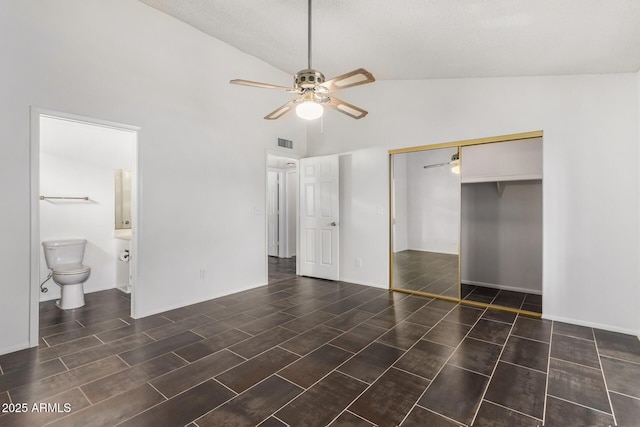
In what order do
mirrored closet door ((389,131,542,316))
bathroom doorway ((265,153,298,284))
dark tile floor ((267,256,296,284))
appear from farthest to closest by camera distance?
bathroom doorway ((265,153,298,284)) → dark tile floor ((267,256,296,284)) → mirrored closet door ((389,131,542,316))

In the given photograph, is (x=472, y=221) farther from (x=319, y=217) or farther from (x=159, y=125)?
(x=159, y=125)

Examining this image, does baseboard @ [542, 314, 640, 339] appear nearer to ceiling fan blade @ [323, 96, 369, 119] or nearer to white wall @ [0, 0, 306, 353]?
ceiling fan blade @ [323, 96, 369, 119]

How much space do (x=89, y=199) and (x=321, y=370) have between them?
4.17m

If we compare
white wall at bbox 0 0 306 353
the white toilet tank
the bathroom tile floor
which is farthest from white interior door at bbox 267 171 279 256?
the bathroom tile floor

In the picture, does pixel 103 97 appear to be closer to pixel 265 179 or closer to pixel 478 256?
pixel 265 179

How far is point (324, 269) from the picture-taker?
5.20 m

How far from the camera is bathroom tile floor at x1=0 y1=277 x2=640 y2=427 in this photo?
183 centimetres

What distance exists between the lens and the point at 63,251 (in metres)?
3.94

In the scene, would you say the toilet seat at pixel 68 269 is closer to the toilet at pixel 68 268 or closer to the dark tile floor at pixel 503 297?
the toilet at pixel 68 268

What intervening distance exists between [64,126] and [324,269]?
4247 mm

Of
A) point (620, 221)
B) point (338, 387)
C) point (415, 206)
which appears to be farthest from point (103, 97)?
point (620, 221)

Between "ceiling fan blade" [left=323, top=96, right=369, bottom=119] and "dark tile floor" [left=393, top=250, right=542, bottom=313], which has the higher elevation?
"ceiling fan blade" [left=323, top=96, right=369, bottom=119]

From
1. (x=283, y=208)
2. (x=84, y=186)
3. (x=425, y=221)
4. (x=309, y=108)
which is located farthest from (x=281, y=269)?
(x=309, y=108)

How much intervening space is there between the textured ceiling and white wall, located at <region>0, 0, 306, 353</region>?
0.56 meters
